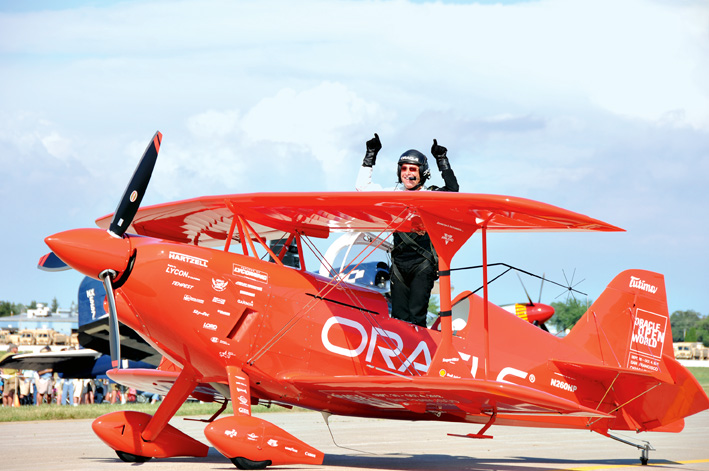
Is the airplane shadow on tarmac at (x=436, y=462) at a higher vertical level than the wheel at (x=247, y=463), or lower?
lower

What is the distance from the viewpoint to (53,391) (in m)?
28.1

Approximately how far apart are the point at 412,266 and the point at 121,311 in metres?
3.51

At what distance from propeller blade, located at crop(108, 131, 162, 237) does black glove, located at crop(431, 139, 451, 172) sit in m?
3.50

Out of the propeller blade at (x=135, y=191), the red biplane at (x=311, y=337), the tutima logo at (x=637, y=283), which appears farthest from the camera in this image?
the tutima logo at (x=637, y=283)

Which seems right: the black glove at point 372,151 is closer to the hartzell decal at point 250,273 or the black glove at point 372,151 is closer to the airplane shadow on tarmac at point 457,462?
the hartzell decal at point 250,273

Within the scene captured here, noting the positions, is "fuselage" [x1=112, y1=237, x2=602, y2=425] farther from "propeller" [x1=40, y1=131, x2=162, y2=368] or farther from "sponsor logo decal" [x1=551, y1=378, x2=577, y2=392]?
"sponsor logo decal" [x1=551, y1=378, x2=577, y2=392]

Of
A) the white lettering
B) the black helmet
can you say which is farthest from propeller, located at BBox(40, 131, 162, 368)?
the black helmet

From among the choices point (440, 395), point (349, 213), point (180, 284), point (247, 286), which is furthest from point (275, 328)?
point (440, 395)

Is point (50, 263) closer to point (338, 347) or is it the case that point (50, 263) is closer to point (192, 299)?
point (192, 299)

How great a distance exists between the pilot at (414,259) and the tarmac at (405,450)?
1918 mm

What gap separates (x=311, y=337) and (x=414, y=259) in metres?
1.67

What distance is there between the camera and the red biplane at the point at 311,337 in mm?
8703

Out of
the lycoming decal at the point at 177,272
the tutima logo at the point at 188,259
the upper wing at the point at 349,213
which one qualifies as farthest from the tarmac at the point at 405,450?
the upper wing at the point at 349,213

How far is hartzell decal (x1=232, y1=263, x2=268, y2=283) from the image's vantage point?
9227 millimetres
